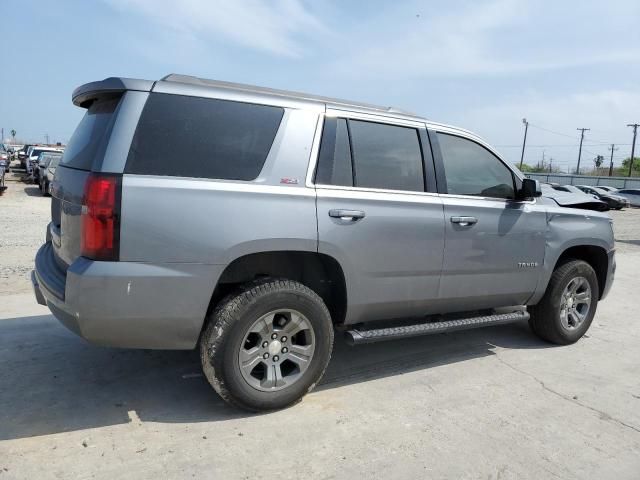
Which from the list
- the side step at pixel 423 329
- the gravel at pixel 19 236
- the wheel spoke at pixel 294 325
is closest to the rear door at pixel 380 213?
the side step at pixel 423 329

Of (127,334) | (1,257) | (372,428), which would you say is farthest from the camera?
(1,257)

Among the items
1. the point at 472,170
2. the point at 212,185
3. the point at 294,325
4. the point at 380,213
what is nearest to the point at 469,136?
the point at 472,170

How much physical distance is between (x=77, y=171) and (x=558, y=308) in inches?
167

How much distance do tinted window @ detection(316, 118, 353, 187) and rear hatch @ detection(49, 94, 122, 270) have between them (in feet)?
4.27

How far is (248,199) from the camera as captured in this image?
3176mm

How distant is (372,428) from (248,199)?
1597 millimetres

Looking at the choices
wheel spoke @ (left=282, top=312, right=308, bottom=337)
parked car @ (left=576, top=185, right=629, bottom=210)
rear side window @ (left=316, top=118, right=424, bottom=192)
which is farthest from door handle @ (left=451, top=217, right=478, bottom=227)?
parked car @ (left=576, top=185, right=629, bottom=210)

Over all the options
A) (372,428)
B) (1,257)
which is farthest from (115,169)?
(1,257)

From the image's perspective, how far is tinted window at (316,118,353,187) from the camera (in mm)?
3555

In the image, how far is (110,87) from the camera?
10.4ft

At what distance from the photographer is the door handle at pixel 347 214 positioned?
137 inches

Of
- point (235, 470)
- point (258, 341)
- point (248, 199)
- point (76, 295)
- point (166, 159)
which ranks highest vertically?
point (166, 159)

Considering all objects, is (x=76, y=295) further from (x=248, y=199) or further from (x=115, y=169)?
(x=248, y=199)

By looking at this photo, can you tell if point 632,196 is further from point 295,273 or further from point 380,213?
point 295,273
